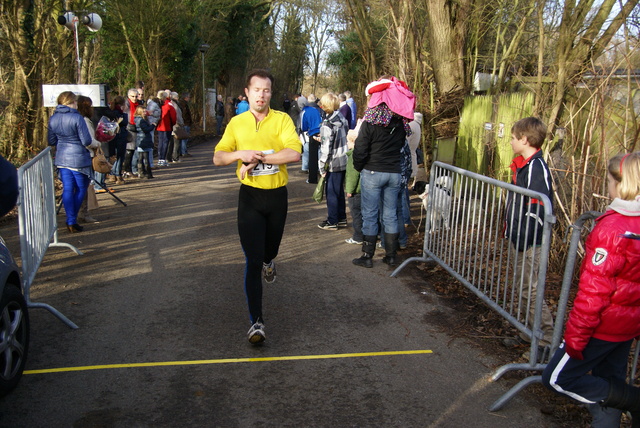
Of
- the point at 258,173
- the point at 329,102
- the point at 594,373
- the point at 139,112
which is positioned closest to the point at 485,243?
the point at 258,173

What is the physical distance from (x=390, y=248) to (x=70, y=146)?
4.61 meters

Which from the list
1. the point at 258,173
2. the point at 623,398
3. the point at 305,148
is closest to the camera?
the point at 623,398

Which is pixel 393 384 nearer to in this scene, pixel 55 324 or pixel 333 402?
pixel 333 402

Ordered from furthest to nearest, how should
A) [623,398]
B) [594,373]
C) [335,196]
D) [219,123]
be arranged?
[219,123], [335,196], [594,373], [623,398]

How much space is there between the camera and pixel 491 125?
9328 mm

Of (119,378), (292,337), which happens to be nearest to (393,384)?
(292,337)

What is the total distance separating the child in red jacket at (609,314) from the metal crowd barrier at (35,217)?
12.7 feet

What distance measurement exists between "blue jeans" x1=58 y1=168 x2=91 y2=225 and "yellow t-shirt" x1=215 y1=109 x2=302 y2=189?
442cm

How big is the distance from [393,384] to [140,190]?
9.24 m

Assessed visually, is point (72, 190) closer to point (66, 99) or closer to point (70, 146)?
point (70, 146)

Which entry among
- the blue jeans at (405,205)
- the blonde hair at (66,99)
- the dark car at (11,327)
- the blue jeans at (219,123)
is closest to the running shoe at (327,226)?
the blue jeans at (405,205)

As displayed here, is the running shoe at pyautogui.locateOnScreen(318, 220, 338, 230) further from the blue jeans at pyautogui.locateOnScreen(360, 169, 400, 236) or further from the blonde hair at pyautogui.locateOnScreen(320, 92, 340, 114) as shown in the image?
the blue jeans at pyautogui.locateOnScreen(360, 169, 400, 236)

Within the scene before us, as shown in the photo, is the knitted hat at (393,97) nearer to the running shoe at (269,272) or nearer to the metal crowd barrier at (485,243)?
the metal crowd barrier at (485,243)

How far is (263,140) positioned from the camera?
15.5 ft
